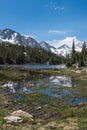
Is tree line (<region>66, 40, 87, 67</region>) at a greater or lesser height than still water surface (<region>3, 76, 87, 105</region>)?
greater

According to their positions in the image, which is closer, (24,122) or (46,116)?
(24,122)

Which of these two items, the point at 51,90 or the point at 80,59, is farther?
the point at 80,59

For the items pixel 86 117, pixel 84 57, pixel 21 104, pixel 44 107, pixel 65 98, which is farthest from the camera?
pixel 84 57

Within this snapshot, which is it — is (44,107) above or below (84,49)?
below

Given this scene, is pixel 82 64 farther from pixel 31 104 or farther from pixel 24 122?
pixel 24 122

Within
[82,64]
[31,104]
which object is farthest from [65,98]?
[82,64]

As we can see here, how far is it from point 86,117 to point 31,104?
35.3 feet

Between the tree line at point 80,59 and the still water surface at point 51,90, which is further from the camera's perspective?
the tree line at point 80,59

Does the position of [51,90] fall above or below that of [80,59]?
below

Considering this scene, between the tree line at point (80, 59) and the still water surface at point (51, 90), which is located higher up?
the tree line at point (80, 59)

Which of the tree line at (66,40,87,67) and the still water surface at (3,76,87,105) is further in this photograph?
the tree line at (66,40,87,67)

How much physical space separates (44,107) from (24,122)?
357 inches

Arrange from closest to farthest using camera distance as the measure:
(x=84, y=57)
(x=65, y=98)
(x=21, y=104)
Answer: (x=21, y=104), (x=65, y=98), (x=84, y=57)

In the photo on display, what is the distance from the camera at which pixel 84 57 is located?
156375mm
